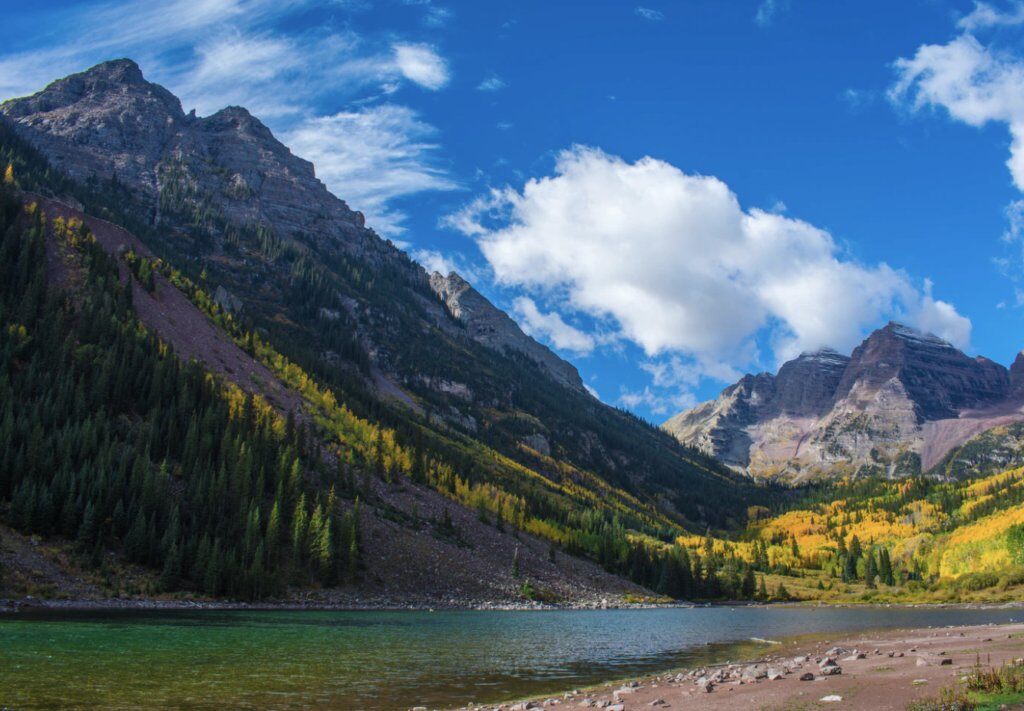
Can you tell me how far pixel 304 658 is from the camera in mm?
41906

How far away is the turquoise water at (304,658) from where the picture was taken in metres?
29.4

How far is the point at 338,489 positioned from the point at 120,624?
64790 millimetres

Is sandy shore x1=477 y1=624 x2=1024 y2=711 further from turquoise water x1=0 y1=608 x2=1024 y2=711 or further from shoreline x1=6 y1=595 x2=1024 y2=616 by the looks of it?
shoreline x1=6 y1=595 x2=1024 y2=616

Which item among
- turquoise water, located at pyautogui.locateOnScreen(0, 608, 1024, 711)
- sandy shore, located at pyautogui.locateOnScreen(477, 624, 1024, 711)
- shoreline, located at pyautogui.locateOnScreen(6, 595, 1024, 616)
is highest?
sandy shore, located at pyautogui.locateOnScreen(477, 624, 1024, 711)

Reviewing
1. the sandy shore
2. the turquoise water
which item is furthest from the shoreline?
the sandy shore

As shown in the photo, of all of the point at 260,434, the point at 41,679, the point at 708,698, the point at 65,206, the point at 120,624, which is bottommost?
the point at 120,624

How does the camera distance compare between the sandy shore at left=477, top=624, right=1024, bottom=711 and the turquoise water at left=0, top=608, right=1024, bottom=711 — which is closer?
the sandy shore at left=477, top=624, right=1024, bottom=711

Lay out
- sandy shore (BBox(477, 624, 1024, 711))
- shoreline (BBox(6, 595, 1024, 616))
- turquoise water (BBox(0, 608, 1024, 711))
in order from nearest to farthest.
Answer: sandy shore (BBox(477, 624, 1024, 711)) < turquoise water (BBox(0, 608, 1024, 711)) < shoreline (BBox(6, 595, 1024, 616))

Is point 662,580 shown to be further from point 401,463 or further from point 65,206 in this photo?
point 65,206

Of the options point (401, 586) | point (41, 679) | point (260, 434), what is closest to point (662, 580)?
point (401, 586)

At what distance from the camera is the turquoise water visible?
29438 mm

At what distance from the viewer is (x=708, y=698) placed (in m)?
25.7

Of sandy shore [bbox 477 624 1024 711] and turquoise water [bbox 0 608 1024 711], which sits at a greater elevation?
sandy shore [bbox 477 624 1024 711]

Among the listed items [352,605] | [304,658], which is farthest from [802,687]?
[352,605]
